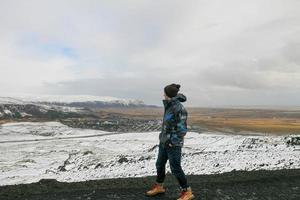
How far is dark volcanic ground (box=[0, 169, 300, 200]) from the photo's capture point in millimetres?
9195

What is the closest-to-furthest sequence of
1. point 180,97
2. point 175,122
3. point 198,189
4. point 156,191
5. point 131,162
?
point 175,122, point 180,97, point 156,191, point 198,189, point 131,162

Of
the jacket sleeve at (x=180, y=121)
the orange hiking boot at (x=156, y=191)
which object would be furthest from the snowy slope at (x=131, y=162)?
the jacket sleeve at (x=180, y=121)

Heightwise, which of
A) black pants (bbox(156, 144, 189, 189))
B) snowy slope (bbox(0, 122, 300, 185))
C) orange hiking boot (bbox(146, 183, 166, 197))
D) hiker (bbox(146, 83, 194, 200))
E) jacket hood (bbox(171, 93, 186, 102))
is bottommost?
snowy slope (bbox(0, 122, 300, 185))

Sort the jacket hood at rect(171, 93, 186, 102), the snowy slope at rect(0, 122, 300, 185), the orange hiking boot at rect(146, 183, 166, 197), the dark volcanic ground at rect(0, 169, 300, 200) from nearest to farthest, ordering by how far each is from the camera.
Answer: the jacket hood at rect(171, 93, 186, 102), the orange hiking boot at rect(146, 183, 166, 197), the dark volcanic ground at rect(0, 169, 300, 200), the snowy slope at rect(0, 122, 300, 185)

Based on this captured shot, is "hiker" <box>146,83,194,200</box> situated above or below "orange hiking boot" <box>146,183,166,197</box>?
above

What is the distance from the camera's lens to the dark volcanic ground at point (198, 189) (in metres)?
9.20

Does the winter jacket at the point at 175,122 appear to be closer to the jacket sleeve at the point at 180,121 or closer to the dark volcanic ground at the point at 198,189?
the jacket sleeve at the point at 180,121

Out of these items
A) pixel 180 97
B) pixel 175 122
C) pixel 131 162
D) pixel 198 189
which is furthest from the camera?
pixel 131 162

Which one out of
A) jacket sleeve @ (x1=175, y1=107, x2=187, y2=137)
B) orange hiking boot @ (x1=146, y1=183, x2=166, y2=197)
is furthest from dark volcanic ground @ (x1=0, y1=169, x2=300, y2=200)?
jacket sleeve @ (x1=175, y1=107, x2=187, y2=137)

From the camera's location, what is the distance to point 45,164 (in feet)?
109

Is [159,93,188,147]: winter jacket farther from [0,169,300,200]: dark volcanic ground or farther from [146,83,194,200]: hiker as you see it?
[0,169,300,200]: dark volcanic ground

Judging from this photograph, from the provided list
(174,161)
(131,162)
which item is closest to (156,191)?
(174,161)

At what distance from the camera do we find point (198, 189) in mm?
9734

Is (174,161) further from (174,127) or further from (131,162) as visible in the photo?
(131,162)
